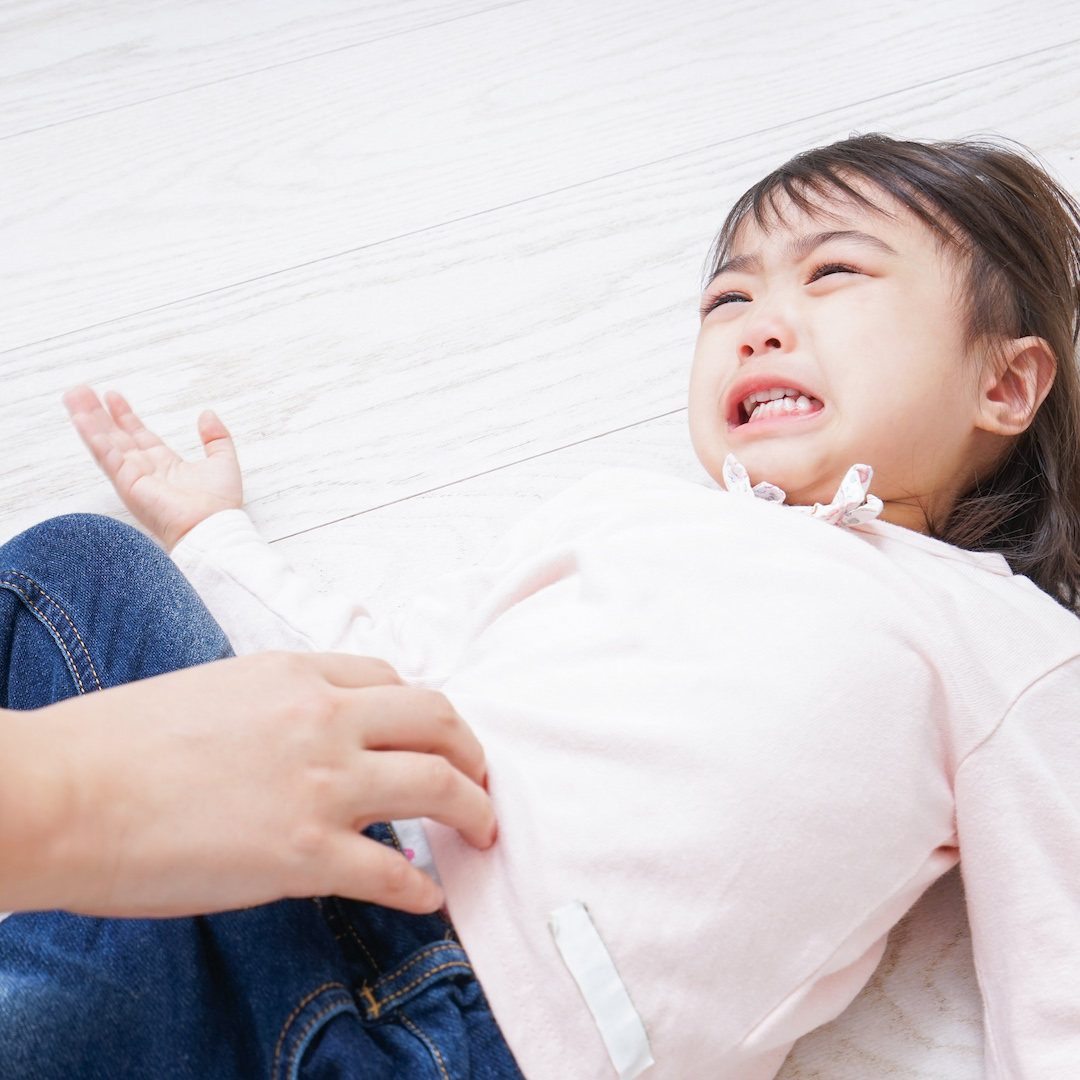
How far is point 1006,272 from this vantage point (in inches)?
29.2

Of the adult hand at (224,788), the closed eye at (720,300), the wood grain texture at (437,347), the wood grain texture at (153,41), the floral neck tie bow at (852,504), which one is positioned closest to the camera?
the adult hand at (224,788)

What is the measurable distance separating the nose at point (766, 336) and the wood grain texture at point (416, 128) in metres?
0.37

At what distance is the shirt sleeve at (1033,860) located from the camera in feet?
1.93

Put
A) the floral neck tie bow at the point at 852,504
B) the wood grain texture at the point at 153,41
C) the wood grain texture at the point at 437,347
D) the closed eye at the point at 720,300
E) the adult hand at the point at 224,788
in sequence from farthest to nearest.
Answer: the wood grain texture at the point at 153,41, the wood grain texture at the point at 437,347, the closed eye at the point at 720,300, the floral neck tie bow at the point at 852,504, the adult hand at the point at 224,788

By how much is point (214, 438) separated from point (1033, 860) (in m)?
0.70

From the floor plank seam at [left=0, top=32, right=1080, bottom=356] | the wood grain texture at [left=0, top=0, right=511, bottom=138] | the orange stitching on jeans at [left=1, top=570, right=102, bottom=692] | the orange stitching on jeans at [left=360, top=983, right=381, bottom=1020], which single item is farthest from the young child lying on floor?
the wood grain texture at [left=0, top=0, right=511, bottom=138]

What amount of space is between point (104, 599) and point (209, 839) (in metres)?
0.30

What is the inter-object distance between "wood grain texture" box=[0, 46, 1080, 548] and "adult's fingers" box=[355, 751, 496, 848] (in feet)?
1.28

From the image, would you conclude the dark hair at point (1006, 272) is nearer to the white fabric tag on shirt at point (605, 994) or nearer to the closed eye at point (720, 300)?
the closed eye at point (720, 300)

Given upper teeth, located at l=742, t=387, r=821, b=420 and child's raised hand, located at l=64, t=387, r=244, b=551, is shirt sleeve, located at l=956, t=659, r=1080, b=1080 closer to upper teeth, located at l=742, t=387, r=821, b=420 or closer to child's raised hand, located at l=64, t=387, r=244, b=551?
upper teeth, located at l=742, t=387, r=821, b=420

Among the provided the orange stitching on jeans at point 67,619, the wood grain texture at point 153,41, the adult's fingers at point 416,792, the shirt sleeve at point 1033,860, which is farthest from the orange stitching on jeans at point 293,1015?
the wood grain texture at point 153,41

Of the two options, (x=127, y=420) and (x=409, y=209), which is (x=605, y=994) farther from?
(x=409, y=209)

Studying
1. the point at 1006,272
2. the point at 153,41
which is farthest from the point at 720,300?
the point at 153,41

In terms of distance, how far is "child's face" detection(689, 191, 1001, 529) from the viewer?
2.23ft
